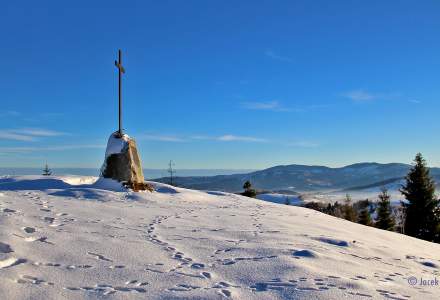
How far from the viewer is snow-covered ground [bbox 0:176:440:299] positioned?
4.75 meters

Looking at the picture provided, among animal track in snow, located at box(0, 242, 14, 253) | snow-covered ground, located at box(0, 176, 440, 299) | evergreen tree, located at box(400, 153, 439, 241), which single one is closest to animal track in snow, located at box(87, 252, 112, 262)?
snow-covered ground, located at box(0, 176, 440, 299)

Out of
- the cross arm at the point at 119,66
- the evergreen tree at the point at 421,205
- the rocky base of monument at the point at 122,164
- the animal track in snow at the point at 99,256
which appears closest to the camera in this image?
the animal track in snow at the point at 99,256

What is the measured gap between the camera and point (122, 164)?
15.1 metres

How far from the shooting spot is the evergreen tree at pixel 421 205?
87.0 ft

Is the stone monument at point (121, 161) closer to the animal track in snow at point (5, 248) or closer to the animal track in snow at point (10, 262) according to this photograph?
the animal track in snow at point (5, 248)

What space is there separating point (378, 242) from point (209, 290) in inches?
229

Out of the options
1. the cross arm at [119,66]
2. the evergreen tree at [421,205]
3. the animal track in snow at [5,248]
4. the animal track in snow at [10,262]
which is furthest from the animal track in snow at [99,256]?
the evergreen tree at [421,205]

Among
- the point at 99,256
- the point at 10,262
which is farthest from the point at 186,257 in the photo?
the point at 10,262

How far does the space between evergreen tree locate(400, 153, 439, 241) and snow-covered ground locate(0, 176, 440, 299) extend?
62.1 feet

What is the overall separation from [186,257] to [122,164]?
31.8 feet

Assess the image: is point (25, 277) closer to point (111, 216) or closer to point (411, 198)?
point (111, 216)

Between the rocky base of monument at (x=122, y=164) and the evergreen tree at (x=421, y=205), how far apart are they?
2046 centimetres

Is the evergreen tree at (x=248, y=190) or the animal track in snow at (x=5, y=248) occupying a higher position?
the animal track in snow at (x=5, y=248)

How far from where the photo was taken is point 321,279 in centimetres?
534
